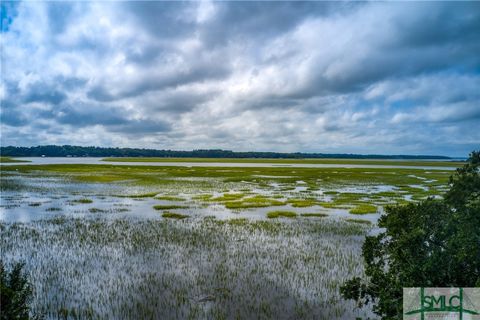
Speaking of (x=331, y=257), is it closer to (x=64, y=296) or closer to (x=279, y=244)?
(x=279, y=244)

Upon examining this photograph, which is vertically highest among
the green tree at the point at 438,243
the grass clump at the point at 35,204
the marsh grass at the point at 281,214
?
the green tree at the point at 438,243

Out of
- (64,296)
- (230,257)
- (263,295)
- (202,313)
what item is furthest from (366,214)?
(64,296)

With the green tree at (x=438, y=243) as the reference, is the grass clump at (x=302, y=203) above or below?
below

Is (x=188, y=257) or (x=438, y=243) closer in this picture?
(x=438, y=243)

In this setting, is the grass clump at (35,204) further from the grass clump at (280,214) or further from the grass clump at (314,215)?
the grass clump at (314,215)

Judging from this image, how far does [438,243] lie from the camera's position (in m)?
7.54

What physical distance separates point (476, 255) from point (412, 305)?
1.91 metres

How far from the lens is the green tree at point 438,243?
22.4 feet

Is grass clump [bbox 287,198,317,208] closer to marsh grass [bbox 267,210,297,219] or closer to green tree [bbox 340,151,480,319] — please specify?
marsh grass [bbox 267,210,297,219]

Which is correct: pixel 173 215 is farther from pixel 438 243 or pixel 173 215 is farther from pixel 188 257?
pixel 438 243

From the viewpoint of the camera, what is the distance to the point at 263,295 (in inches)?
480

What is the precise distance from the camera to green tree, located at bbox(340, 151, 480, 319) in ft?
22.4

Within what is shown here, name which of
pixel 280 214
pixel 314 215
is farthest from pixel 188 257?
pixel 314 215

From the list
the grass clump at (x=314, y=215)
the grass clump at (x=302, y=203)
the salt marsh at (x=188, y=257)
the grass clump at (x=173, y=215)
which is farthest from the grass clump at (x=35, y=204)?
the grass clump at (x=314, y=215)
